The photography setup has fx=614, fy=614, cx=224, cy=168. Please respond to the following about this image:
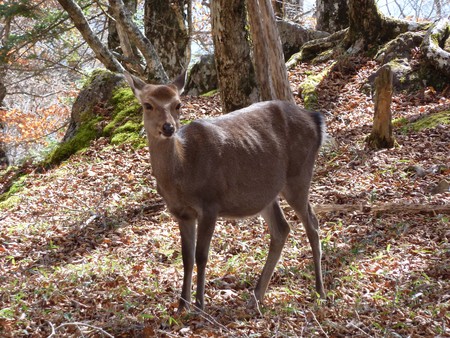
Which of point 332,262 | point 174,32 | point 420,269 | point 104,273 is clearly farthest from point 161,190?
point 174,32

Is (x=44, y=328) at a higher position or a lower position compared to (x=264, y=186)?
lower

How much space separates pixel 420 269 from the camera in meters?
5.71

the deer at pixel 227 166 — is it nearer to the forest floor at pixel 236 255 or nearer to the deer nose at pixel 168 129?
the deer nose at pixel 168 129

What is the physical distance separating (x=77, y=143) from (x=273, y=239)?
5.92 m

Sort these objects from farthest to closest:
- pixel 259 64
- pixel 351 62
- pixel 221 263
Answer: pixel 351 62
pixel 259 64
pixel 221 263

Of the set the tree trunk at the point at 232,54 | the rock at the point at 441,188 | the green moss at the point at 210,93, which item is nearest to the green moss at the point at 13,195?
the tree trunk at the point at 232,54

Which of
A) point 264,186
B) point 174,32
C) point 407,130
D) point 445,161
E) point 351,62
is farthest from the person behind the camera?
point 174,32

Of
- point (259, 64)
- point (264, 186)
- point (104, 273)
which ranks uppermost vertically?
point (259, 64)

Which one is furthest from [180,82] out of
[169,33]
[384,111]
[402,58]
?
[169,33]

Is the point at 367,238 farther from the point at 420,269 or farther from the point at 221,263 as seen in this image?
the point at 221,263

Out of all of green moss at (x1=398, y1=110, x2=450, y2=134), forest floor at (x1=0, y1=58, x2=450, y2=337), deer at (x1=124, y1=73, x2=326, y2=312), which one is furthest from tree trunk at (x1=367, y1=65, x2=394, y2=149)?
deer at (x1=124, y1=73, x2=326, y2=312)

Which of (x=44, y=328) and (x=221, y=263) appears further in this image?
(x=221, y=263)

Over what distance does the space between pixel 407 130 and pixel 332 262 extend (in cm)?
422

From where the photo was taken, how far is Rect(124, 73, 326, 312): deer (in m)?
5.07
